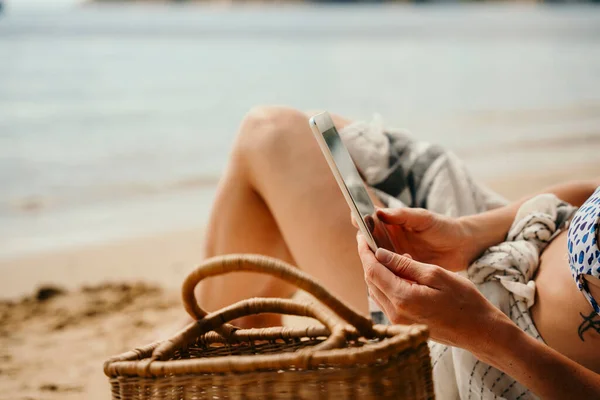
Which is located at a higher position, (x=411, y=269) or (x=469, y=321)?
(x=411, y=269)

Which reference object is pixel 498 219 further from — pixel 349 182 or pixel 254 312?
pixel 254 312

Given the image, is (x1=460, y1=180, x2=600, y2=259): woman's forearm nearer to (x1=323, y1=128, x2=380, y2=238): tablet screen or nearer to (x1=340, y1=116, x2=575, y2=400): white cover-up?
(x1=340, y1=116, x2=575, y2=400): white cover-up

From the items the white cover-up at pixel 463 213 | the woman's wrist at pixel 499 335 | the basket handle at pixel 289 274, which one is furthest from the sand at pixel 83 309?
the woman's wrist at pixel 499 335

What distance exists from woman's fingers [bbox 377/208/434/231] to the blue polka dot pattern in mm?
302

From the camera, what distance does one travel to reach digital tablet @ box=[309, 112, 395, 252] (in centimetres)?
135

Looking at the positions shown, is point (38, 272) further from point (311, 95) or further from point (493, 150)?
point (311, 95)

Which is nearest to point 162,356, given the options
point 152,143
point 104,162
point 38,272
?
point 38,272

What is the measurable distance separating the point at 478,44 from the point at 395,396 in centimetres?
1996

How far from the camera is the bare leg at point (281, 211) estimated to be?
1.79 metres

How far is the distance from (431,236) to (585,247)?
1.15 ft

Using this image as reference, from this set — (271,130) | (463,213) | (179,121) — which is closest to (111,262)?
(271,130)

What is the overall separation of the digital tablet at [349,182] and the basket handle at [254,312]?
230 mm

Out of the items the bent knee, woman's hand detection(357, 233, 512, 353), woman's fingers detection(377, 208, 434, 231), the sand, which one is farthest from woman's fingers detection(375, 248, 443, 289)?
the sand

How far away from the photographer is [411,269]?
1278 millimetres
